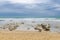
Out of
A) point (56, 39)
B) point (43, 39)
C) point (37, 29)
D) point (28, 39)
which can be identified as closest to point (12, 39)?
point (28, 39)

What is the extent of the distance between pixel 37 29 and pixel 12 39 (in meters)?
4.46

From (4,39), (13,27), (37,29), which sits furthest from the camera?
(13,27)

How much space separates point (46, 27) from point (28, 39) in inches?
179

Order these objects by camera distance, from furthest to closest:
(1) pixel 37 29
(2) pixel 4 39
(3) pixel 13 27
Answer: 1. (3) pixel 13 27
2. (1) pixel 37 29
3. (2) pixel 4 39

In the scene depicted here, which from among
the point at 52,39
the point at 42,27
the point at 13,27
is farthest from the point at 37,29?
the point at 52,39

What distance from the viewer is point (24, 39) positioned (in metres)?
7.29

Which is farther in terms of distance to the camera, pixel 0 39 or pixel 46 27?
pixel 46 27

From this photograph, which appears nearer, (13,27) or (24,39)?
(24,39)

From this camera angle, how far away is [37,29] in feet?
37.6

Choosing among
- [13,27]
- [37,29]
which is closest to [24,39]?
[37,29]

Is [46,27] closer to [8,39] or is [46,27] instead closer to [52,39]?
[52,39]

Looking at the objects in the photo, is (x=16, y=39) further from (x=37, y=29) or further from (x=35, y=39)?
(x=37, y=29)

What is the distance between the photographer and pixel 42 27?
11633mm

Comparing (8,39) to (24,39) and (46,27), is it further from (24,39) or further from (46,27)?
(46,27)
